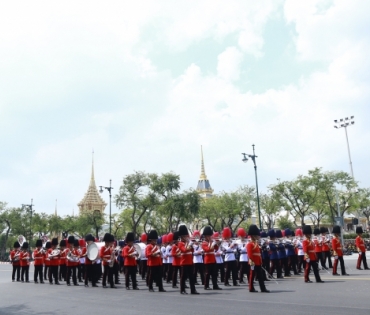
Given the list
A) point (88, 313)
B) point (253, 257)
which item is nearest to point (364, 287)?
point (253, 257)

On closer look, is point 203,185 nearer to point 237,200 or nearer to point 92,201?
point 92,201

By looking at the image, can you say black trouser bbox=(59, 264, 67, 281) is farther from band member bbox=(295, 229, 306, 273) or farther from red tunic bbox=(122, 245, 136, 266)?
band member bbox=(295, 229, 306, 273)

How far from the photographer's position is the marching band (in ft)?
39.3

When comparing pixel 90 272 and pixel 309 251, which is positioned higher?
pixel 309 251

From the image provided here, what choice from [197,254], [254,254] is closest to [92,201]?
[197,254]

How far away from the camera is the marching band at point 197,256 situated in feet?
39.3

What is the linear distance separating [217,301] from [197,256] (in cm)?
436

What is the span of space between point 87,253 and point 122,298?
16.4 feet

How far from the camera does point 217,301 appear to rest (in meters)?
9.92

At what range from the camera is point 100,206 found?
101m

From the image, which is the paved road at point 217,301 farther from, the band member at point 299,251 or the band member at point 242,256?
the band member at point 299,251

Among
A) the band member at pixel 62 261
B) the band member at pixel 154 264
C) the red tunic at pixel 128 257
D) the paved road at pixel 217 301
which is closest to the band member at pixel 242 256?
the paved road at pixel 217 301

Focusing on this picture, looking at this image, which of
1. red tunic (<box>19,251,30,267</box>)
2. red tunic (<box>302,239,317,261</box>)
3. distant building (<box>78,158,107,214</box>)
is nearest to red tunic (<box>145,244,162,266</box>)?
red tunic (<box>302,239,317,261</box>)

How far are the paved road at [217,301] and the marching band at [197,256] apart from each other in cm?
76
